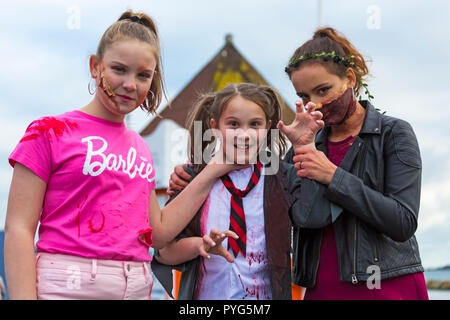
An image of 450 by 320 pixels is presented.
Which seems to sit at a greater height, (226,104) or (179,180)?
(226,104)

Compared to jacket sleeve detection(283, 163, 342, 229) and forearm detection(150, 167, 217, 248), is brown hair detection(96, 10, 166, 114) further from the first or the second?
jacket sleeve detection(283, 163, 342, 229)

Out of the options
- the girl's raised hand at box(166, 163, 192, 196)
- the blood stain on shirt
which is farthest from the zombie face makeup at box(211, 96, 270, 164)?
the blood stain on shirt

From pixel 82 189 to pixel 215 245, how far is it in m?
0.62

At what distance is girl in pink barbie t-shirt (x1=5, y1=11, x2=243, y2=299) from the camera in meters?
1.84

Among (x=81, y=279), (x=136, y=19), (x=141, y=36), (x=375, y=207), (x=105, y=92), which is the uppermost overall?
(x=136, y=19)

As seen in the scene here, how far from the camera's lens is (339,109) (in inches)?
95.2

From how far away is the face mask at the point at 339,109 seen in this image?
2406mm

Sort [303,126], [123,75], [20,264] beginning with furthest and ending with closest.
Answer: [303,126] → [123,75] → [20,264]

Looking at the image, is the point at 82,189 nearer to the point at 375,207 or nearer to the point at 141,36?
the point at 141,36

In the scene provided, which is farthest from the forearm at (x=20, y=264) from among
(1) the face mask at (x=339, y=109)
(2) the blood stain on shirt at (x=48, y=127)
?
(1) the face mask at (x=339, y=109)

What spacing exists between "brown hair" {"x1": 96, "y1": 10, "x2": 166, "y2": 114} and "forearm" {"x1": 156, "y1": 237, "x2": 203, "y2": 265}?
0.65m

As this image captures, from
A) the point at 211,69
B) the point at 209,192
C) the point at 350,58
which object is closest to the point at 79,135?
the point at 209,192

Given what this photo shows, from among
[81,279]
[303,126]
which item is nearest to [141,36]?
[303,126]

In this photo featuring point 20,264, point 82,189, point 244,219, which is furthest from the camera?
point 244,219
